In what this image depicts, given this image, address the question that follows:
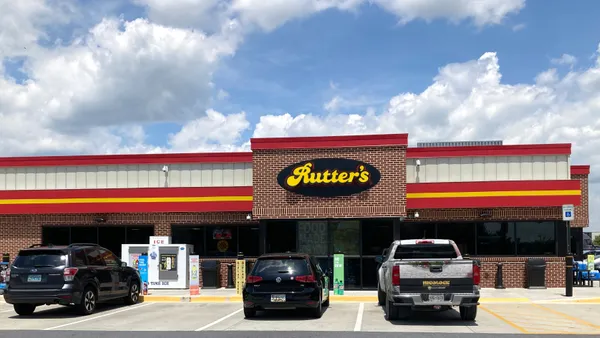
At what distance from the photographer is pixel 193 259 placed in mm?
21984

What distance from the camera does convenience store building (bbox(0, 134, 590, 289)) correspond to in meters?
22.1

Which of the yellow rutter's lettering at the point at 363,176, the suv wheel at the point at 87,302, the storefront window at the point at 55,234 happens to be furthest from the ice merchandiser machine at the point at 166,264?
the yellow rutter's lettering at the point at 363,176

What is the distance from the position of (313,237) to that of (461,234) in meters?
5.28

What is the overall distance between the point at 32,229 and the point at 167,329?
1426cm

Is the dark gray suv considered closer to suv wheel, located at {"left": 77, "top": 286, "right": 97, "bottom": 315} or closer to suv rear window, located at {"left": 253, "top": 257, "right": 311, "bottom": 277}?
suv wheel, located at {"left": 77, "top": 286, "right": 97, "bottom": 315}

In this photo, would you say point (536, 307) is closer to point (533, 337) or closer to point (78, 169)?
point (533, 337)

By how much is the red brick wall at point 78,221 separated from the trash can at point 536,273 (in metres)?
9.75

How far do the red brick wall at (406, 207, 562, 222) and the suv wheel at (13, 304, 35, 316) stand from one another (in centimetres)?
1285

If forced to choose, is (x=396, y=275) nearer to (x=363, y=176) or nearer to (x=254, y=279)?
(x=254, y=279)

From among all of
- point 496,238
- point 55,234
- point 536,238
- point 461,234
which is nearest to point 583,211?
point 536,238

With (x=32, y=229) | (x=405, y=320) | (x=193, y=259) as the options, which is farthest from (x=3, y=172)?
(x=405, y=320)

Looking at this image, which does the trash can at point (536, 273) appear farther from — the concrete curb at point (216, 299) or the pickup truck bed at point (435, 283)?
the pickup truck bed at point (435, 283)

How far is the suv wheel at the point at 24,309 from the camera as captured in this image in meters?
15.8

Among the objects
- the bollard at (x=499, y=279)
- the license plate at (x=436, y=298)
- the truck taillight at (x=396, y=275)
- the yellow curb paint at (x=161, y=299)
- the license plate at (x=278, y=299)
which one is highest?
the truck taillight at (x=396, y=275)
